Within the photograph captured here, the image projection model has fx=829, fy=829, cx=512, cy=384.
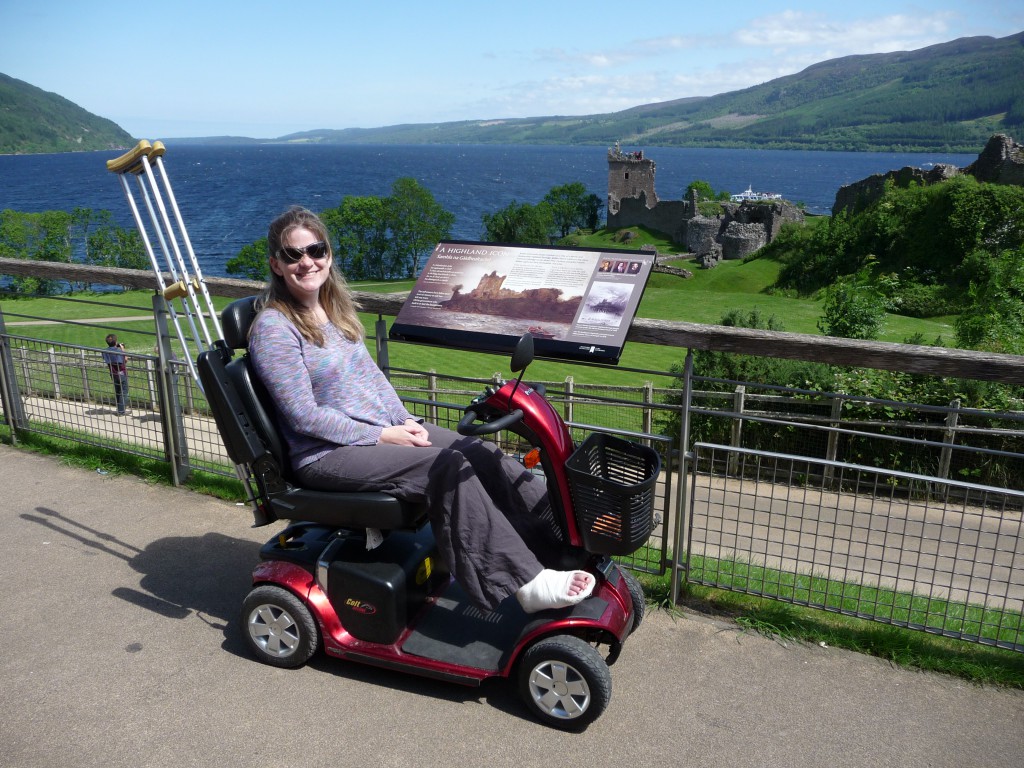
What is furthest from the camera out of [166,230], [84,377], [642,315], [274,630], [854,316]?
[642,315]

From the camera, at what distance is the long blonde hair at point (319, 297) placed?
3434 mm

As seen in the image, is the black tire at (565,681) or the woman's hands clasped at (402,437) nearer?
the black tire at (565,681)

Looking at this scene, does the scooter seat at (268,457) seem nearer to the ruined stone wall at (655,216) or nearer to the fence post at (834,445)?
the fence post at (834,445)

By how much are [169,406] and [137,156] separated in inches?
76.0

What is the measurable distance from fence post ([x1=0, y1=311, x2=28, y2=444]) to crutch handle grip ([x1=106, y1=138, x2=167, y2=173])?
2715 mm

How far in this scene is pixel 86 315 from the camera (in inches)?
1366

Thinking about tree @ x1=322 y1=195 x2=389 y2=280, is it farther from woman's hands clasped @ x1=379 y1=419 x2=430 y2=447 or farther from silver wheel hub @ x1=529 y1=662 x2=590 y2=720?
silver wheel hub @ x1=529 y1=662 x2=590 y2=720

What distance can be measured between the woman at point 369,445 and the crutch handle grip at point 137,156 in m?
0.84

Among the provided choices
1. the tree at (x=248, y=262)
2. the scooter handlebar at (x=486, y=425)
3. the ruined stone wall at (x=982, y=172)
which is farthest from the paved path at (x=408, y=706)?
the tree at (x=248, y=262)

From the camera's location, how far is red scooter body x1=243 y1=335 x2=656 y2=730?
308 cm

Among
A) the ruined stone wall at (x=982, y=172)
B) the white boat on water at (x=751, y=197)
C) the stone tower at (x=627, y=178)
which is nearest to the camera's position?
the ruined stone wall at (x=982, y=172)

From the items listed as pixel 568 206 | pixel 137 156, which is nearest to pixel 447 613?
pixel 137 156

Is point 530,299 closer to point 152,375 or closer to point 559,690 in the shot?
point 559,690

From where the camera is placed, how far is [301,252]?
11.3 ft
